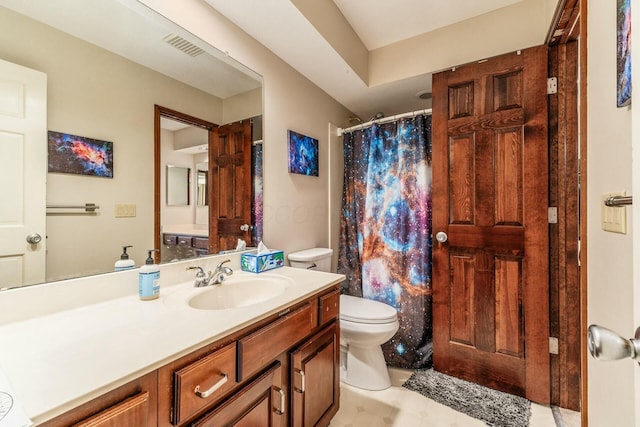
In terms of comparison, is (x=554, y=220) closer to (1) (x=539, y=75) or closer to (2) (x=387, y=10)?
(1) (x=539, y=75)

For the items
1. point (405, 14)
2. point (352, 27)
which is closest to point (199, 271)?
point (352, 27)

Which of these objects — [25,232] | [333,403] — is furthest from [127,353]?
[333,403]

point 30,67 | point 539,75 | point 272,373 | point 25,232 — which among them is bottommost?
point 272,373

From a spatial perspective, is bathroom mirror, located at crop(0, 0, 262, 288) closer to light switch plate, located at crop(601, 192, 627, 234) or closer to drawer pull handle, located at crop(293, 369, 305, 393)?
drawer pull handle, located at crop(293, 369, 305, 393)

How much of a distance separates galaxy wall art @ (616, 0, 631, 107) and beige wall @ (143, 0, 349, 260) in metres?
1.49

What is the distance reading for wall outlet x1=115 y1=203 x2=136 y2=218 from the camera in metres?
1.09

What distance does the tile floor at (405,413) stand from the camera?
1.49 m

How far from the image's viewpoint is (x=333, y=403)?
1382 mm

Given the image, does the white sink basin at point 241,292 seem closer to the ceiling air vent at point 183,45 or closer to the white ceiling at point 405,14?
the ceiling air vent at point 183,45

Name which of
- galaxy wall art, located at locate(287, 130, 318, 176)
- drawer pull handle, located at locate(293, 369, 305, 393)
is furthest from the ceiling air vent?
drawer pull handle, located at locate(293, 369, 305, 393)

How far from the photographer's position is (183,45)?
51.1 inches

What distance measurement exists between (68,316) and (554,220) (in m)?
2.32

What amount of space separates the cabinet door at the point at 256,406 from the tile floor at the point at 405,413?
688 millimetres

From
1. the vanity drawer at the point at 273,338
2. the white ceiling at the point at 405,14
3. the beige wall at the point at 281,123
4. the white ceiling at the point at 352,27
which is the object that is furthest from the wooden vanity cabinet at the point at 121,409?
the white ceiling at the point at 405,14
